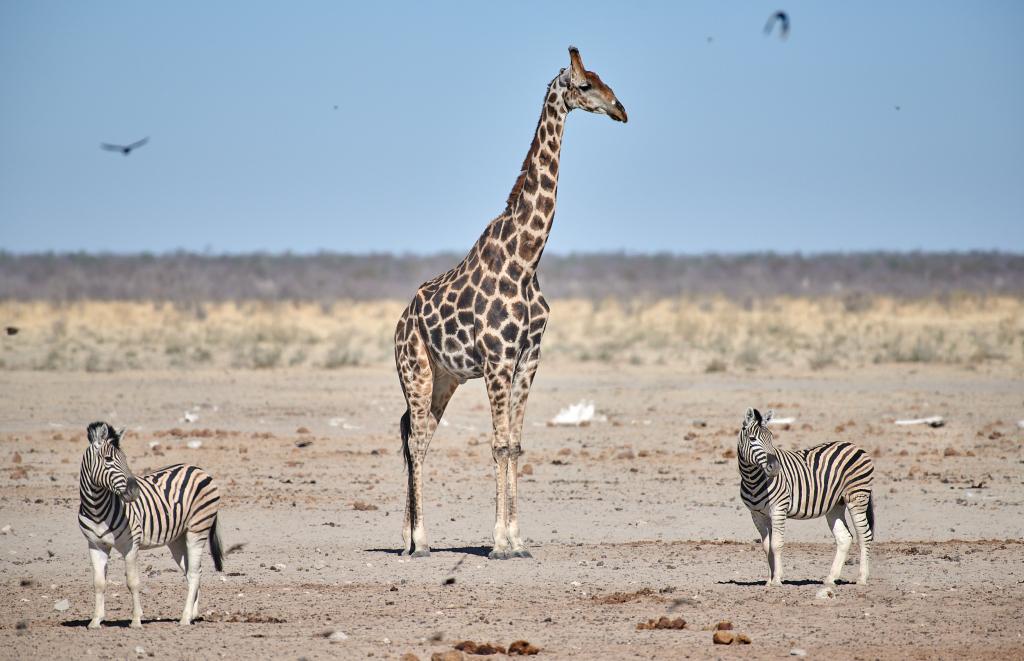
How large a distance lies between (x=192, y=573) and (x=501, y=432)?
3136 mm

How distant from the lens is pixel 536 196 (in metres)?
11.7

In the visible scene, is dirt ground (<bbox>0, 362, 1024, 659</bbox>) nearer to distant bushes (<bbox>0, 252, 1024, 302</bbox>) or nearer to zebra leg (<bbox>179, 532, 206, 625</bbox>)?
zebra leg (<bbox>179, 532, 206, 625</bbox>)

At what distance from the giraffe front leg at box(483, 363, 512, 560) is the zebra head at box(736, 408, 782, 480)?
2.19 meters

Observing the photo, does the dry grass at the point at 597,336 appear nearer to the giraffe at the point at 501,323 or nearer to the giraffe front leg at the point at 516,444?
the giraffe at the point at 501,323

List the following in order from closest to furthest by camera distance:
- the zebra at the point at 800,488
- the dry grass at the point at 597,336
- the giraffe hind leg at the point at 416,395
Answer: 1. the zebra at the point at 800,488
2. the giraffe hind leg at the point at 416,395
3. the dry grass at the point at 597,336

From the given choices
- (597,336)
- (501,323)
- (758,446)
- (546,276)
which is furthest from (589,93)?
(546,276)

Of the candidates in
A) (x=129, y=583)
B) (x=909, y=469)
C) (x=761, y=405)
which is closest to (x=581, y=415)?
(x=761, y=405)

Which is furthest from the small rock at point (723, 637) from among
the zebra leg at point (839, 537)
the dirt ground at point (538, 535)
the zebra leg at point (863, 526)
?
the zebra leg at point (863, 526)

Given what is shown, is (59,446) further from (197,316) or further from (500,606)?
(197,316)

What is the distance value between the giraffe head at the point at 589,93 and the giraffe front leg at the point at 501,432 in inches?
84.6

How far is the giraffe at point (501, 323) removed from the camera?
11195 millimetres

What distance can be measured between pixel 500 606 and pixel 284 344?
25.7 metres

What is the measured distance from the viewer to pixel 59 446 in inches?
684

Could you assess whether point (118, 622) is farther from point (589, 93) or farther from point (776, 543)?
point (589, 93)
